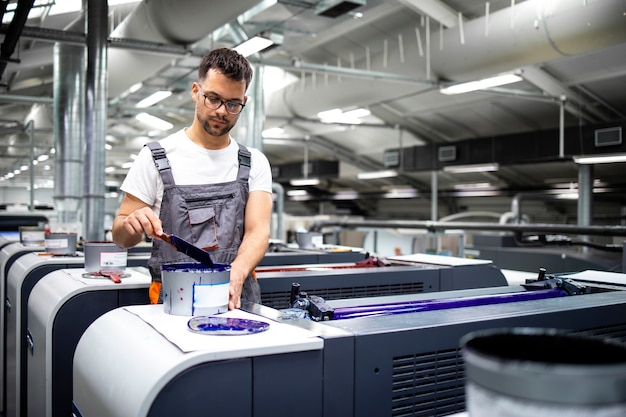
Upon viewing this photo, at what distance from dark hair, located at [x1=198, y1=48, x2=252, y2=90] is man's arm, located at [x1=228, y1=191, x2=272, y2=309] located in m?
0.35

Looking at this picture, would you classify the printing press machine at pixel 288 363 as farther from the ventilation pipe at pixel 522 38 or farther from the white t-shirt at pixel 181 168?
the ventilation pipe at pixel 522 38

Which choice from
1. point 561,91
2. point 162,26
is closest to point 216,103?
point 162,26

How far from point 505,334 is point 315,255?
2.69 metres

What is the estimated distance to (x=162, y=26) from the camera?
177 inches

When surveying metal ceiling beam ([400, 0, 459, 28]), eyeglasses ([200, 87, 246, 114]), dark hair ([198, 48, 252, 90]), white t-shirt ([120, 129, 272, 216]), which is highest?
metal ceiling beam ([400, 0, 459, 28])

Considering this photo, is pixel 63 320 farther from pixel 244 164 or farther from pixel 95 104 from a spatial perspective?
pixel 95 104

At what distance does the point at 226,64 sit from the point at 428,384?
0.93m

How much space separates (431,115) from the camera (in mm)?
10070

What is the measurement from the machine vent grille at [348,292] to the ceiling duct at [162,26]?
86.9 inches

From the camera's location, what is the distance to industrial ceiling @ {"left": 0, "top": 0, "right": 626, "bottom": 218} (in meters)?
4.42

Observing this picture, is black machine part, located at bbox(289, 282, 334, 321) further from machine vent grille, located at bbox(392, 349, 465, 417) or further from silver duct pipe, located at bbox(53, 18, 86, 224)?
silver duct pipe, located at bbox(53, 18, 86, 224)

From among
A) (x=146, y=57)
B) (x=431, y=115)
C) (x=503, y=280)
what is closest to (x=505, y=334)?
(x=503, y=280)

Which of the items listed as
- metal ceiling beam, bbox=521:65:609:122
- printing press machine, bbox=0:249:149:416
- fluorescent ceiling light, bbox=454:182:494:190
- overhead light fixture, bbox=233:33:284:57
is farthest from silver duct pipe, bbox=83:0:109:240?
fluorescent ceiling light, bbox=454:182:494:190

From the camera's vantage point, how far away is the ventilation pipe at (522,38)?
13.0 feet
